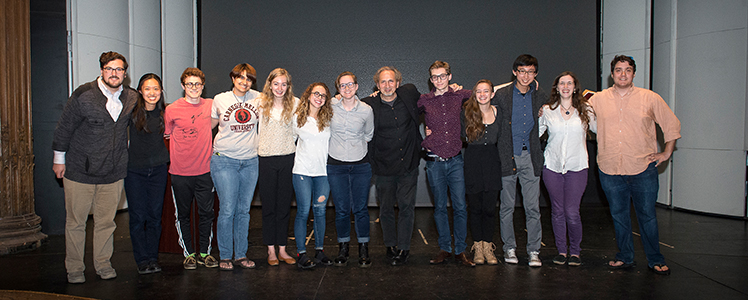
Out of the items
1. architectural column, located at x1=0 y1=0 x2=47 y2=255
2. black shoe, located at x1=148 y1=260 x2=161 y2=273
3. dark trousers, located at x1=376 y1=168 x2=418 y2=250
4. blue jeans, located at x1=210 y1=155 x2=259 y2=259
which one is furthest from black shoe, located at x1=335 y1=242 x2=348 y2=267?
architectural column, located at x1=0 y1=0 x2=47 y2=255

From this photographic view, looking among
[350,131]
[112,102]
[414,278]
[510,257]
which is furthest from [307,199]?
[510,257]

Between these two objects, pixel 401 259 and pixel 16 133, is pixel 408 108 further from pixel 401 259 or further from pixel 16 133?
pixel 16 133

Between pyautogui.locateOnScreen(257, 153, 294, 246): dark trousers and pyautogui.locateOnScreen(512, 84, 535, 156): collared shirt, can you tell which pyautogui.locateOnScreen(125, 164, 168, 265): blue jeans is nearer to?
pyautogui.locateOnScreen(257, 153, 294, 246): dark trousers

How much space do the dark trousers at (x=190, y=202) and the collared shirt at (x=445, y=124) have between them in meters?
1.79

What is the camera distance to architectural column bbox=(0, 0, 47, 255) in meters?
4.29

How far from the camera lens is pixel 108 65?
10.5 ft

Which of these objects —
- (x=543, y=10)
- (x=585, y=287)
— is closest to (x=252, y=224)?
(x=585, y=287)

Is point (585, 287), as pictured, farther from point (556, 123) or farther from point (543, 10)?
point (543, 10)

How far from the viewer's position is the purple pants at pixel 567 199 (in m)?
3.56

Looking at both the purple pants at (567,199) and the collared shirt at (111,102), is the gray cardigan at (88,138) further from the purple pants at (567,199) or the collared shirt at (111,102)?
the purple pants at (567,199)

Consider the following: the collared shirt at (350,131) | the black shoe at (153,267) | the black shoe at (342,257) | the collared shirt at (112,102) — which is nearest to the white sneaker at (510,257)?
the black shoe at (342,257)

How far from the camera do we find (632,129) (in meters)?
3.50

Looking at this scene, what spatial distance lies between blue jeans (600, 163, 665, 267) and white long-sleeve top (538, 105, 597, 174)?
1.01 ft

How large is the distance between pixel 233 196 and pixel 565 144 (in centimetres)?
261
